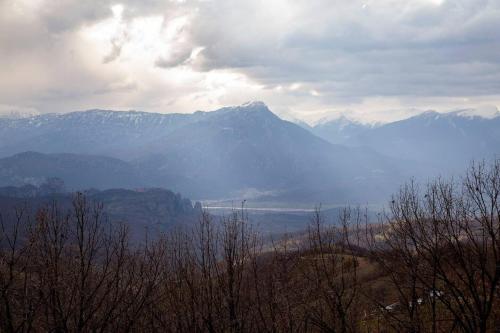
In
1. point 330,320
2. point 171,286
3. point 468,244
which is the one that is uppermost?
point 468,244

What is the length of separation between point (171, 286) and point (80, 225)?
589cm

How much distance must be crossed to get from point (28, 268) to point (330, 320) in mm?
15680

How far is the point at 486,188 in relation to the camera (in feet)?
74.1

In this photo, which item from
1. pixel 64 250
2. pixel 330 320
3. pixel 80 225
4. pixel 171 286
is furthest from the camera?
pixel 330 320

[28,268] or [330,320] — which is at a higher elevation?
[28,268]

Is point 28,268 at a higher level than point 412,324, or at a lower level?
higher

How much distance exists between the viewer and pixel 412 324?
77.7 ft

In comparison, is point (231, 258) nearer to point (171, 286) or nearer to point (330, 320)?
point (171, 286)

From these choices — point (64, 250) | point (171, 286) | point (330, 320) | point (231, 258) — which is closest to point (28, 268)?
point (64, 250)

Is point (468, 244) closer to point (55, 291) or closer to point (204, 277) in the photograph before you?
point (204, 277)

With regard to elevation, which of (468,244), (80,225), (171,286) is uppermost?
(80,225)

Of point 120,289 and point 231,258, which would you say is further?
point 231,258

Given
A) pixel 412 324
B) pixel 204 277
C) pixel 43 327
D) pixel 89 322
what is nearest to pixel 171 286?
pixel 204 277

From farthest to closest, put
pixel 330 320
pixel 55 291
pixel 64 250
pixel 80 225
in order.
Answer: pixel 330 320 < pixel 64 250 < pixel 80 225 < pixel 55 291
